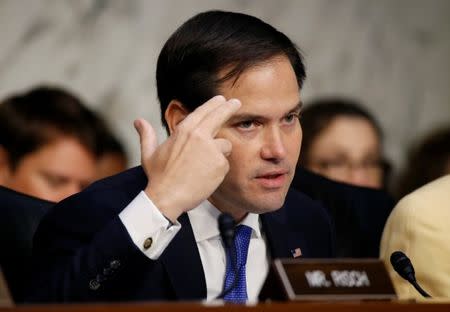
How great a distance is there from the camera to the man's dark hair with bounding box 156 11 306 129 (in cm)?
222

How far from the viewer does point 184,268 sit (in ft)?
7.06

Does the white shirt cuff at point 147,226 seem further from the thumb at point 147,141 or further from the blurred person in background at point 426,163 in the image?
the blurred person in background at point 426,163

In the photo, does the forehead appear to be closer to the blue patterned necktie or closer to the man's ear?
the man's ear

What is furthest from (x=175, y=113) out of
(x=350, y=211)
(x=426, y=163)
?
(x=426, y=163)

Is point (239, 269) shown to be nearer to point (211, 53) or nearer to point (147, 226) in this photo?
point (147, 226)

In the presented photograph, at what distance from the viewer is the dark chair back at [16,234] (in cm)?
234

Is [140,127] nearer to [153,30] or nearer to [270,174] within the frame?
[270,174]

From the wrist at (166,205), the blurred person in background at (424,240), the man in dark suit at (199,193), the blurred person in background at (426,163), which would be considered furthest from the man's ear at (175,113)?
the blurred person in background at (426,163)

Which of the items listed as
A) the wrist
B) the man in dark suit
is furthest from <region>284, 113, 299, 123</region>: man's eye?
the wrist

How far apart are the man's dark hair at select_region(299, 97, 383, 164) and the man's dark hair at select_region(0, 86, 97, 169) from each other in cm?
85

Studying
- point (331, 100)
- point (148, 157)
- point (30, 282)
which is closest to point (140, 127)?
point (148, 157)

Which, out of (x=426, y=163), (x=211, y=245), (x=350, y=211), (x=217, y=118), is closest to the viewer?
(x=217, y=118)

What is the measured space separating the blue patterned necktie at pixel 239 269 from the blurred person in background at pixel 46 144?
126 cm

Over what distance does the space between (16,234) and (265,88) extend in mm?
669
